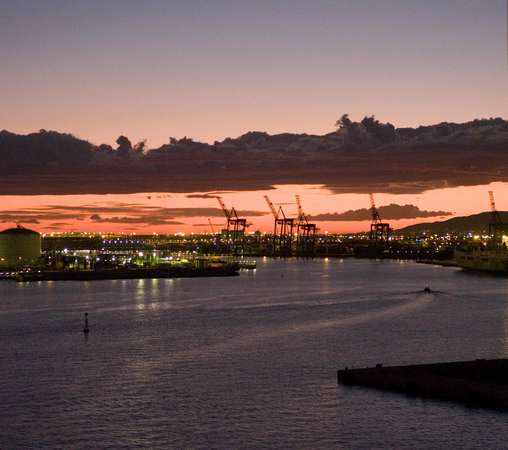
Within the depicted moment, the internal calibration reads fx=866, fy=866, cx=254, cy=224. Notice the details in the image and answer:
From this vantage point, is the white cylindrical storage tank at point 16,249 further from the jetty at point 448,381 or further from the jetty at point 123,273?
the jetty at point 448,381

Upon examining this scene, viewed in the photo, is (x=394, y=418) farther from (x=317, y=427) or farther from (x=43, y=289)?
(x=43, y=289)

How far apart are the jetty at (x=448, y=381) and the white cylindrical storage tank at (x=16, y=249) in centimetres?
7024

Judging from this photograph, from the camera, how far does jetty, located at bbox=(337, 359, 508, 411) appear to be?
1669cm

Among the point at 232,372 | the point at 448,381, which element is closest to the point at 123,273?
the point at 232,372

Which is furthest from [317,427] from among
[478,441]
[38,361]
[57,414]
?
[38,361]

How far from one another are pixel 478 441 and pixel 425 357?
9.37m

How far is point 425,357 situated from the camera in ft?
80.3

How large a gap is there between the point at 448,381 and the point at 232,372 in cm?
624

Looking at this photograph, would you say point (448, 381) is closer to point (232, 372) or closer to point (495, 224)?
point (232, 372)

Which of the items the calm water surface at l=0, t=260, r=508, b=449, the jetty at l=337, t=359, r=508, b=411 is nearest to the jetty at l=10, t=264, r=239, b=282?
the calm water surface at l=0, t=260, r=508, b=449

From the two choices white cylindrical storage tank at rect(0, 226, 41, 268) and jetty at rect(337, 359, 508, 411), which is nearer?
jetty at rect(337, 359, 508, 411)

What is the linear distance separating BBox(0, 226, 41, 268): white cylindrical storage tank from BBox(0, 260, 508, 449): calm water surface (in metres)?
40.9

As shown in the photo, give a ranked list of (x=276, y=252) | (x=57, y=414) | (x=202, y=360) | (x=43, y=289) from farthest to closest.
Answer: (x=276, y=252), (x=43, y=289), (x=202, y=360), (x=57, y=414)

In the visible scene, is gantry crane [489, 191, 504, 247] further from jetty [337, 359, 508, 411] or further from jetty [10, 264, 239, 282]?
jetty [337, 359, 508, 411]
